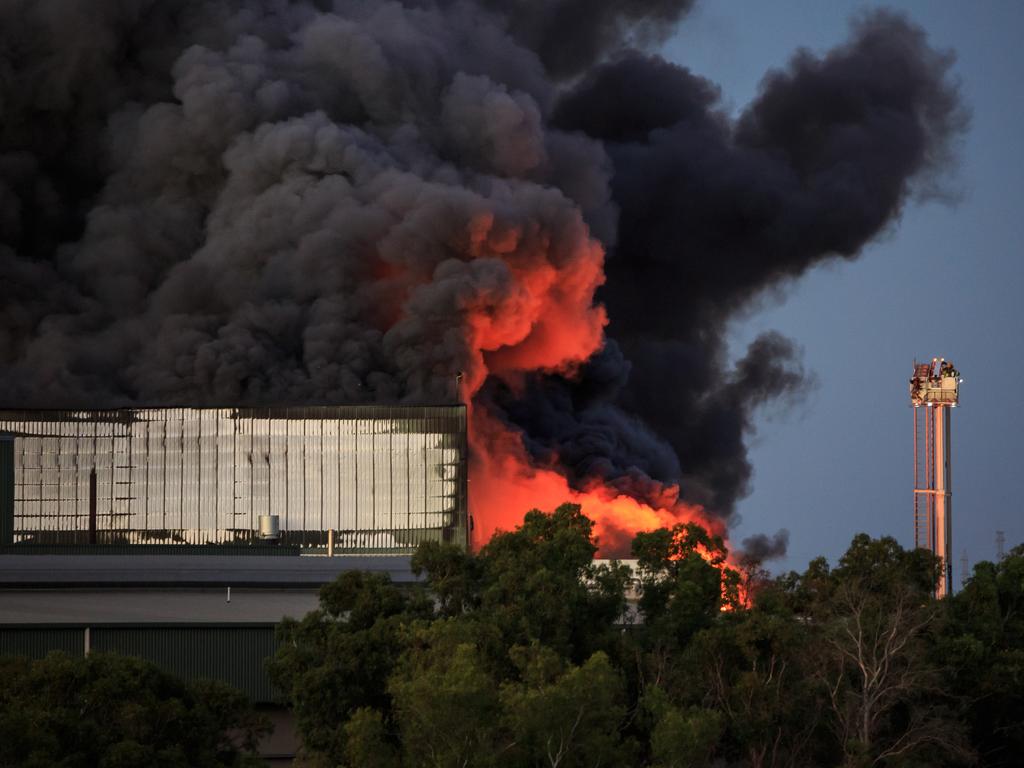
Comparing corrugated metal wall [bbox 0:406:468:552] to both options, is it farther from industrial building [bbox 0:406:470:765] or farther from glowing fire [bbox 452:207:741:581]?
glowing fire [bbox 452:207:741:581]

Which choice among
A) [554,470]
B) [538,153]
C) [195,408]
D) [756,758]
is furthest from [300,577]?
[538,153]

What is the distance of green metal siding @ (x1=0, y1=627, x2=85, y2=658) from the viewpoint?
122ft

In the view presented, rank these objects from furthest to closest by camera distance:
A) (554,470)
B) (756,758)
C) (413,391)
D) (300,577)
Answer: (554,470) → (413,391) → (300,577) → (756,758)

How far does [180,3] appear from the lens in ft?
264

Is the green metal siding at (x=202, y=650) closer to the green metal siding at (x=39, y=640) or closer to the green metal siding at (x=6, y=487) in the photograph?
the green metal siding at (x=39, y=640)

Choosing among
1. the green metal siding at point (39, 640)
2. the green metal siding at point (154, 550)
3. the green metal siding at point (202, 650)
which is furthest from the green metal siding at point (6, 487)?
the green metal siding at point (202, 650)

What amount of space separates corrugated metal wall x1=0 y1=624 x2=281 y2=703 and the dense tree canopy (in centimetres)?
200

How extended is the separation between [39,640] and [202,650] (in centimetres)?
312

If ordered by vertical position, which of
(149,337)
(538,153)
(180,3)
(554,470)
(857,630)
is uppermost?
(180,3)

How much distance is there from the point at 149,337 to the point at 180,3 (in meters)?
14.9

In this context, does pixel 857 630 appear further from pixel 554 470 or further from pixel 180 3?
pixel 180 3

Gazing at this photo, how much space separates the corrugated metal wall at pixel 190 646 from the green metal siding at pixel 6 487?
56.8ft

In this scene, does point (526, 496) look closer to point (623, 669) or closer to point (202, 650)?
point (202, 650)

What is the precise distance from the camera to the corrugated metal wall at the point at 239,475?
60.9 metres
